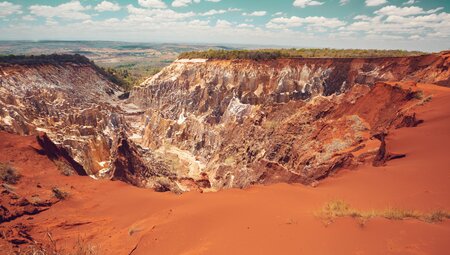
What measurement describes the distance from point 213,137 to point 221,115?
8.63 m

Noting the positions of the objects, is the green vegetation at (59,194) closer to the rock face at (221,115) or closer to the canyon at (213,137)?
the canyon at (213,137)

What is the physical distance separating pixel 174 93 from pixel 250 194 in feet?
180

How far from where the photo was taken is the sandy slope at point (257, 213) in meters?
6.48

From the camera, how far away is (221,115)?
5359 centimetres

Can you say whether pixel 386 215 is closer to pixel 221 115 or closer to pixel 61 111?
pixel 221 115

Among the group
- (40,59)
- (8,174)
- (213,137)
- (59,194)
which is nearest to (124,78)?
(40,59)

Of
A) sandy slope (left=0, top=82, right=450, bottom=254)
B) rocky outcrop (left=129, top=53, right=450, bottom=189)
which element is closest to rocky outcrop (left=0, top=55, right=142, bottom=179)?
rocky outcrop (left=129, top=53, right=450, bottom=189)

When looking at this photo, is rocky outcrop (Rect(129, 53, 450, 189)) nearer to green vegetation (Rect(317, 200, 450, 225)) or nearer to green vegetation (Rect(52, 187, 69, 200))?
green vegetation (Rect(317, 200, 450, 225))

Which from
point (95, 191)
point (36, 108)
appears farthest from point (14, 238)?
point (36, 108)

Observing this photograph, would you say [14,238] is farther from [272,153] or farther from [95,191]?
[272,153]

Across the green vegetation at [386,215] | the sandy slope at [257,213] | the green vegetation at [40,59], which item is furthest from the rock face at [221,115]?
the green vegetation at [386,215]

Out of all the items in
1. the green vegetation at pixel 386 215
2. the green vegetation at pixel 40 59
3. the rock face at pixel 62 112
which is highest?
the green vegetation at pixel 40 59

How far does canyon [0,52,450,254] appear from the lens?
32.4 ft

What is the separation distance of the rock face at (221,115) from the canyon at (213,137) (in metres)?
0.18
